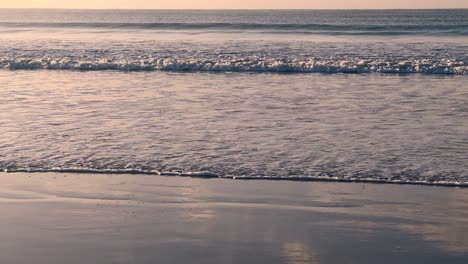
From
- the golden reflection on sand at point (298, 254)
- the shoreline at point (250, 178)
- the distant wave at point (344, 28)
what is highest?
the golden reflection on sand at point (298, 254)

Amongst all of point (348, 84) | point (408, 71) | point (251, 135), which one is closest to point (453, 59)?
point (408, 71)

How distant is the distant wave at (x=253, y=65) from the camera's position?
20.5m

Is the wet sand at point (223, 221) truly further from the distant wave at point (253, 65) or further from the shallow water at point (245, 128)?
the distant wave at point (253, 65)

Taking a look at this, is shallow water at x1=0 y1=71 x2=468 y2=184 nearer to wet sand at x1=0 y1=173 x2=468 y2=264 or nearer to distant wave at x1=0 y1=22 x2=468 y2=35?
wet sand at x1=0 y1=173 x2=468 y2=264

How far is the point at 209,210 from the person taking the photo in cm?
657

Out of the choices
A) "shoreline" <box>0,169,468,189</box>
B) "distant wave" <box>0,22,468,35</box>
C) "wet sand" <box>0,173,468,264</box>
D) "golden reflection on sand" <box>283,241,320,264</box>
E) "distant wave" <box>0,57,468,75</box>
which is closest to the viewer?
"golden reflection on sand" <box>283,241,320,264</box>

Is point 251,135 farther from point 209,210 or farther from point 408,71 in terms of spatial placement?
point 408,71

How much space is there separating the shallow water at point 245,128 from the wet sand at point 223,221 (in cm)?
57

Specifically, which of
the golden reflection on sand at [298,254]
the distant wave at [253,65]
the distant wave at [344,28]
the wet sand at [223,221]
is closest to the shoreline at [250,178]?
the wet sand at [223,221]

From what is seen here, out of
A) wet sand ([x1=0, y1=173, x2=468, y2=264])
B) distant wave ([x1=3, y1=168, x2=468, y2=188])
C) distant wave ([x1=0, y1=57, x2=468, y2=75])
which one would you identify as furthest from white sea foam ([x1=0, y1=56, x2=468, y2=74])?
wet sand ([x1=0, y1=173, x2=468, y2=264])

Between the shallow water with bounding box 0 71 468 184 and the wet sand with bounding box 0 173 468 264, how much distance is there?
1.88 ft

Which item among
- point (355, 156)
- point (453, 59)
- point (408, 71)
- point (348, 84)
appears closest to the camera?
point (355, 156)

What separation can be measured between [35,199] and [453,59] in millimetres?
18569

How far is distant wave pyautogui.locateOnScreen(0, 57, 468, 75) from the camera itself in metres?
20.5
